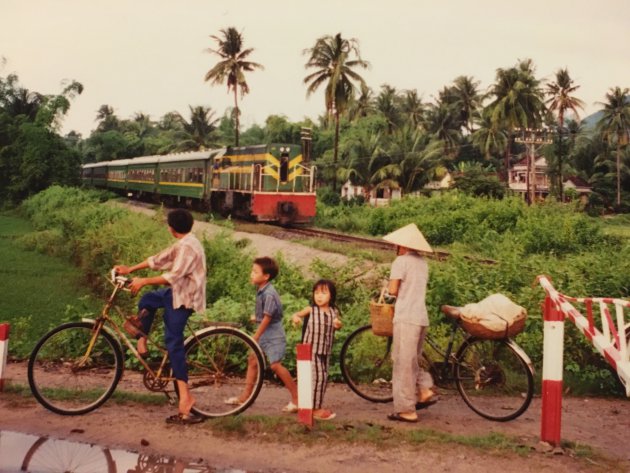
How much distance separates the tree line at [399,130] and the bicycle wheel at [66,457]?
117 ft

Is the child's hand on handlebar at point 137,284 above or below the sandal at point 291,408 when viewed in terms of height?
above

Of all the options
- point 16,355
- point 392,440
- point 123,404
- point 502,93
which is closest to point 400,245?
point 392,440

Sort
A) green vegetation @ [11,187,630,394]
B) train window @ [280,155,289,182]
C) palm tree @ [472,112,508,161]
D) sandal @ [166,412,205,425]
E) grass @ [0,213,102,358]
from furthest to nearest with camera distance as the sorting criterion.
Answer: palm tree @ [472,112,508,161], train window @ [280,155,289,182], grass @ [0,213,102,358], green vegetation @ [11,187,630,394], sandal @ [166,412,205,425]

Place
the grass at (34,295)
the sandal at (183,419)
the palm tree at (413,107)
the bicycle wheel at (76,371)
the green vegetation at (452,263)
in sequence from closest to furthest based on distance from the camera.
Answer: the sandal at (183,419) → the bicycle wheel at (76,371) → the green vegetation at (452,263) → the grass at (34,295) → the palm tree at (413,107)

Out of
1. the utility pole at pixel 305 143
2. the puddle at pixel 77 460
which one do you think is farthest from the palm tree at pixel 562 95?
the puddle at pixel 77 460

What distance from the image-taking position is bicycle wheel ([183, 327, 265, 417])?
5.41 meters

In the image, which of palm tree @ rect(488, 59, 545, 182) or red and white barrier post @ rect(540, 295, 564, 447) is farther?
palm tree @ rect(488, 59, 545, 182)

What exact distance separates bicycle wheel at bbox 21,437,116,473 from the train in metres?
19.5

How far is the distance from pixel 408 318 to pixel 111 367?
263 centimetres

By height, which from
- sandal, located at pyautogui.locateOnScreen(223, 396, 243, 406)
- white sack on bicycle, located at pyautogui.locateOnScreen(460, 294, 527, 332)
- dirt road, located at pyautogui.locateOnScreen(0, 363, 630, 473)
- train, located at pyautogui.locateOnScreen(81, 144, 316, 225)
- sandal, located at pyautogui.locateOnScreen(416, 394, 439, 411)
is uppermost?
train, located at pyautogui.locateOnScreen(81, 144, 316, 225)

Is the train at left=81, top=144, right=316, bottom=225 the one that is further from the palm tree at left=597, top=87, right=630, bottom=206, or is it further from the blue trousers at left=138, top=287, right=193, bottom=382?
the palm tree at left=597, top=87, right=630, bottom=206

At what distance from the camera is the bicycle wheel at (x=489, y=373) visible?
5.67 meters

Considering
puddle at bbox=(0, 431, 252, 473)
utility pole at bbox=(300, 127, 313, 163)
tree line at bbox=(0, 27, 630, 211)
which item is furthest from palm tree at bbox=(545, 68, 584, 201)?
puddle at bbox=(0, 431, 252, 473)

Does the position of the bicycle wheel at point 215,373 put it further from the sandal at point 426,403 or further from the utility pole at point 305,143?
the utility pole at point 305,143
